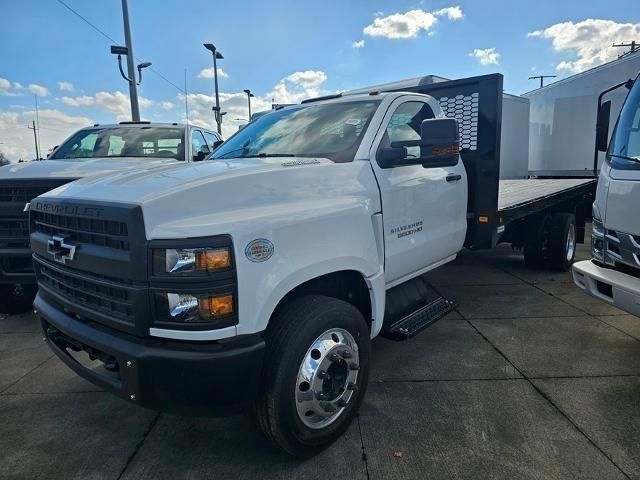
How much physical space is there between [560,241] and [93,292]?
635cm

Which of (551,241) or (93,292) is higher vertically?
(93,292)

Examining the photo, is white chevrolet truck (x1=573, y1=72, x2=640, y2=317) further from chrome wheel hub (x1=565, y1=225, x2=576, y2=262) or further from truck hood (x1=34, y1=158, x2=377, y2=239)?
chrome wheel hub (x1=565, y1=225, x2=576, y2=262)

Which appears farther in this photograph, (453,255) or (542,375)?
(453,255)

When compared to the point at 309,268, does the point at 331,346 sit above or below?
below

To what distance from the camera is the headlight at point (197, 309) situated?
2033 millimetres

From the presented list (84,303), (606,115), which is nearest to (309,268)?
(84,303)

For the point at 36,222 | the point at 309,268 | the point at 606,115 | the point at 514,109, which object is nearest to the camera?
the point at 309,268

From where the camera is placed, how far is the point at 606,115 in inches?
172

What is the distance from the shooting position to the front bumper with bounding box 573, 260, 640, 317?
3.22 meters

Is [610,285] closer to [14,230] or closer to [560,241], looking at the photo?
[560,241]

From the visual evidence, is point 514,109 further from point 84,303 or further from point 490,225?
point 84,303

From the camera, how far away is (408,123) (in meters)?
3.75

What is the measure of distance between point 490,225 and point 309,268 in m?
2.79

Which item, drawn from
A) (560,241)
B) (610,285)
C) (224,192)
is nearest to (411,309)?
(610,285)
